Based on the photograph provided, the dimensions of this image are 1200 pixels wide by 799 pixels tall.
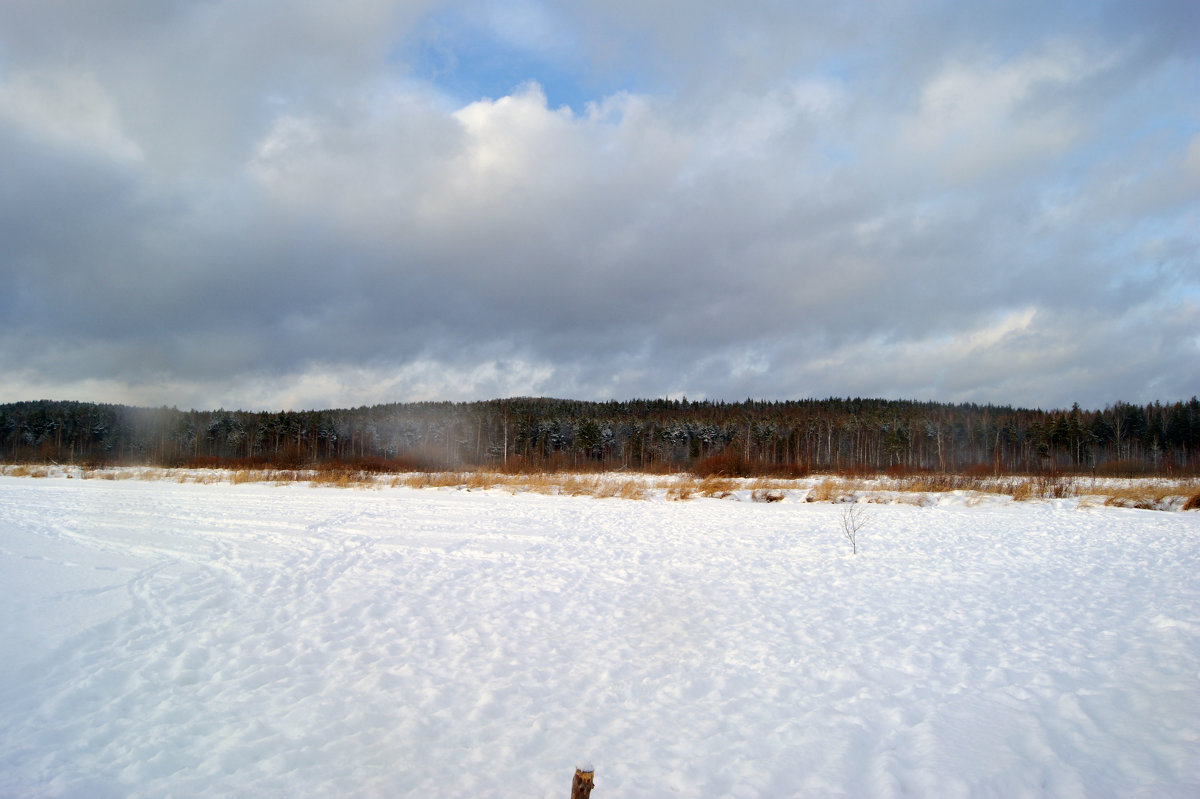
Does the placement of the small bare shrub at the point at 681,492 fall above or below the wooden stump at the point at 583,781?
below

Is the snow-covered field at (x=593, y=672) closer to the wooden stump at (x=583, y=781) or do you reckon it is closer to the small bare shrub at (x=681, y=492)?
the wooden stump at (x=583, y=781)

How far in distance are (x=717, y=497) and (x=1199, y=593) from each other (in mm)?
14431

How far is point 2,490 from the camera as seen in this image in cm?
2097

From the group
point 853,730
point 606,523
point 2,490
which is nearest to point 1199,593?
point 853,730

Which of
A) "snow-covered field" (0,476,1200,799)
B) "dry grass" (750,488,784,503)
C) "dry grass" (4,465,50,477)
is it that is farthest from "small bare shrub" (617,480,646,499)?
"dry grass" (4,465,50,477)

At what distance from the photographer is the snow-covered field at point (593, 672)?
10.6 feet

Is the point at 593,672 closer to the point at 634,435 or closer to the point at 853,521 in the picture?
the point at 853,521

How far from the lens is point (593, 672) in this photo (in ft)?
15.2

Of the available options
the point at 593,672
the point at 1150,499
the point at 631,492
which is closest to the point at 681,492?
the point at 631,492

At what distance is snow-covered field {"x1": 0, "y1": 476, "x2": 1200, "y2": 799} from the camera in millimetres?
3229

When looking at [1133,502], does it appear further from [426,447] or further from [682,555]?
[426,447]

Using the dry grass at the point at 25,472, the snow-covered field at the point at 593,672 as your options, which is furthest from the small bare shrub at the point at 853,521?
the dry grass at the point at 25,472

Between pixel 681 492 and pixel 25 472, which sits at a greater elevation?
pixel 25 472

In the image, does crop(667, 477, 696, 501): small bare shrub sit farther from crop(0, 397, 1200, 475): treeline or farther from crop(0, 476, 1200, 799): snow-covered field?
crop(0, 397, 1200, 475): treeline
